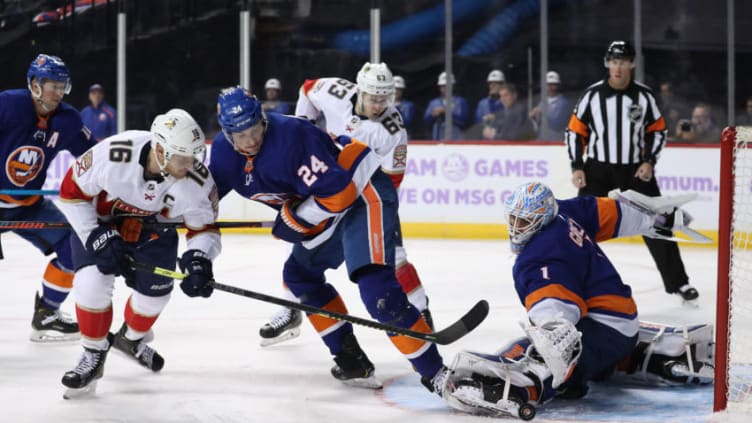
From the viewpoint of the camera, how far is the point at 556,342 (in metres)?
2.86

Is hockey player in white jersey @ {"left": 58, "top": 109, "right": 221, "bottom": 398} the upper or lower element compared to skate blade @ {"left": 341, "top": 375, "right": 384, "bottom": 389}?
upper

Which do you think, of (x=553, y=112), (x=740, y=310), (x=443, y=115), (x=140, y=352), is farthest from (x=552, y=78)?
(x=140, y=352)

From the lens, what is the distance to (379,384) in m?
3.43

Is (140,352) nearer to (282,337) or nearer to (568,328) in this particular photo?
(282,337)

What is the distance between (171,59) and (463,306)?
461 centimetres

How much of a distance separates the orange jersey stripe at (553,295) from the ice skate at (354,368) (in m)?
0.65

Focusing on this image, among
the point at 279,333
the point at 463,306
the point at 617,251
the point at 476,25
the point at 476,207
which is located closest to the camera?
the point at 279,333

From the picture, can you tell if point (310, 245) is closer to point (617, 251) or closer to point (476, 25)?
point (617, 251)

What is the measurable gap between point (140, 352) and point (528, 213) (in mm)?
1392

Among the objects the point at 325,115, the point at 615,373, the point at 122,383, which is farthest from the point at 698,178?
the point at 122,383

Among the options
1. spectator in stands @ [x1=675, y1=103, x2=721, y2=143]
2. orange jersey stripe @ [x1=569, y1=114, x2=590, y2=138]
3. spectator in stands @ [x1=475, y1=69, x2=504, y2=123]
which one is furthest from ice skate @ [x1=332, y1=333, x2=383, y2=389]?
spectator in stands @ [x1=675, y1=103, x2=721, y2=143]

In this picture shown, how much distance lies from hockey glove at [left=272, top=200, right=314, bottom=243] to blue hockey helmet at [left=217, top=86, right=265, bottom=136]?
1.01 feet

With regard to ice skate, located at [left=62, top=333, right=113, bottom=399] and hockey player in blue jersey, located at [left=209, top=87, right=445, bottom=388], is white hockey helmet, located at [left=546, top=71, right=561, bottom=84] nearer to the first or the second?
hockey player in blue jersey, located at [left=209, top=87, right=445, bottom=388]

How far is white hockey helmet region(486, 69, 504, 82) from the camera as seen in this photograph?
8.22m
